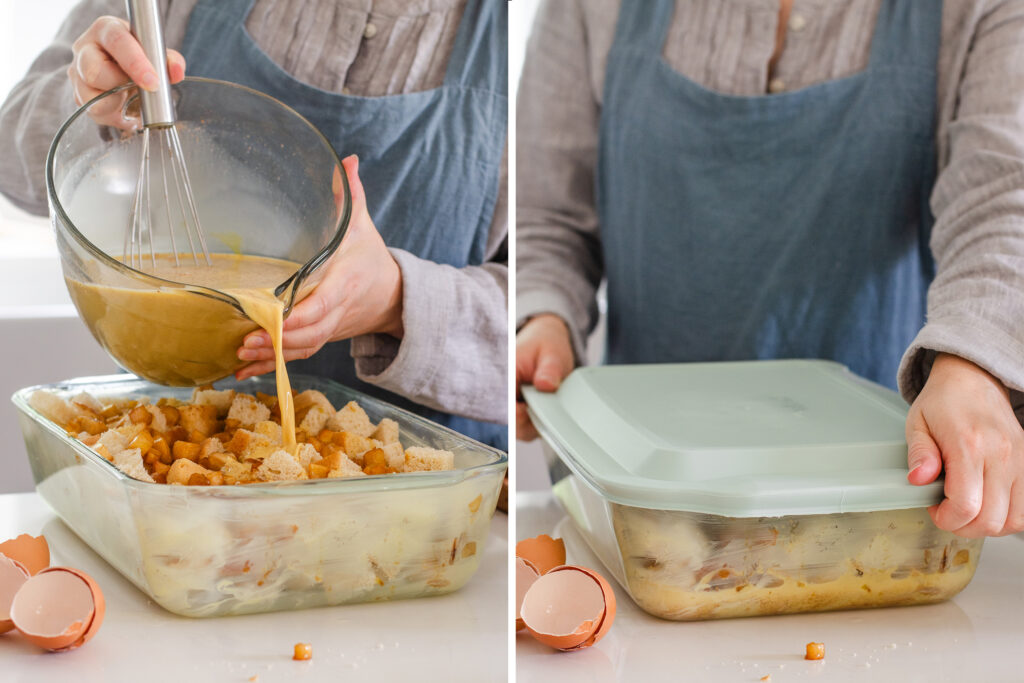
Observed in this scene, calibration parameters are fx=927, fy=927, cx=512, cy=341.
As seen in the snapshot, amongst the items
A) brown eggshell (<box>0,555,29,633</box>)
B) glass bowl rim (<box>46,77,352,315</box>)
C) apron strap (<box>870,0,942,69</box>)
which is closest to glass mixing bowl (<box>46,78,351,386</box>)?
glass bowl rim (<box>46,77,352,315</box>)

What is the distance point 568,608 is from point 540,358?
249 mm

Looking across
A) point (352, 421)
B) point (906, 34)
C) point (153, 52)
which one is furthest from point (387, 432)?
point (906, 34)

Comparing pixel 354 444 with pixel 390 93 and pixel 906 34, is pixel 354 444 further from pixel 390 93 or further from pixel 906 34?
pixel 906 34

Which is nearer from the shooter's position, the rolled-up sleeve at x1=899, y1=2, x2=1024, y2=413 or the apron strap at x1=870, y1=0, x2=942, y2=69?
the rolled-up sleeve at x1=899, y1=2, x2=1024, y2=413

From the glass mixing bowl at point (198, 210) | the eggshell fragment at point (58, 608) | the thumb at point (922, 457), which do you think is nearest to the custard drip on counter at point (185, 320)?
the glass mixing bowl at point (198, 210)

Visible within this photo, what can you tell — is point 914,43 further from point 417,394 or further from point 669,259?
point 417,394

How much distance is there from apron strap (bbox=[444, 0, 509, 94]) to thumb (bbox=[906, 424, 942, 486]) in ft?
1.01

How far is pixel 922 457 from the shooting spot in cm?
44

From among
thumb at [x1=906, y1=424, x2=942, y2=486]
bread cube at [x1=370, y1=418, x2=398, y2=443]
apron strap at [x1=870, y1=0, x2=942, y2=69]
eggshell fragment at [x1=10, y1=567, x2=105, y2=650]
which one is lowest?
eggshell fragment at [x1=10, y1=567, x2=105, y2=650]

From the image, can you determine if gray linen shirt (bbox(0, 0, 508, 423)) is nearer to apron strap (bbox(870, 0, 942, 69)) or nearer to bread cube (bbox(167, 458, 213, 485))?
bread cube (bbox(167, 458, 213, 485))

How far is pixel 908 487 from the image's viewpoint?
0.44 m

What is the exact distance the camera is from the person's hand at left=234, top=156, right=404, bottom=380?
1.61 feet

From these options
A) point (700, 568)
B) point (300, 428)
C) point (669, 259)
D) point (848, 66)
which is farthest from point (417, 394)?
point (848, 66)

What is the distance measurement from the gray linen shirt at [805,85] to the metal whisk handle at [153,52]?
35 cm
